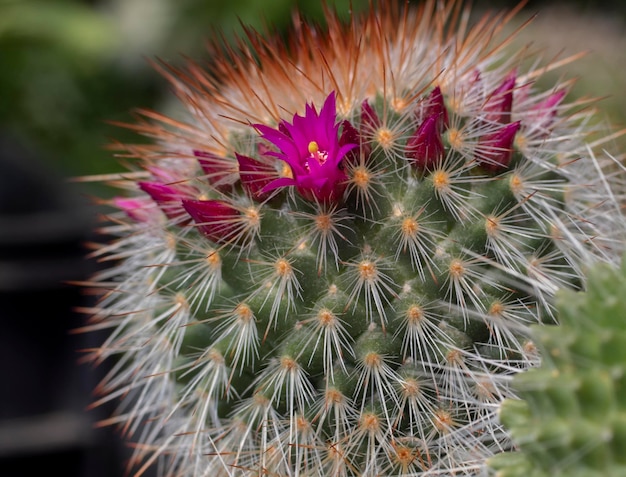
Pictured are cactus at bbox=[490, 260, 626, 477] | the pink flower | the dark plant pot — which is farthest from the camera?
the dark plant pot

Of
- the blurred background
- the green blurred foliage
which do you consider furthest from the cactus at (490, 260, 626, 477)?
the green blurred foliage

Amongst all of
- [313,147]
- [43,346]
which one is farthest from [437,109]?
[43,346]

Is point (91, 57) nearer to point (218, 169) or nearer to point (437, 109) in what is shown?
point (218, 169)

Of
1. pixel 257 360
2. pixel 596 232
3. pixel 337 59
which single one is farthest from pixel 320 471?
pixel 337 59

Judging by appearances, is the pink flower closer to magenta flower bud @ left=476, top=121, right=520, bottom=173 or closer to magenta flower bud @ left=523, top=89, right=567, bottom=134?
magenta flower bud @ left=476, top=121, right=520, bottom=173

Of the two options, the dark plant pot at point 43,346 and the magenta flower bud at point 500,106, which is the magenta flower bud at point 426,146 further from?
the dark plant pot at point 43,346

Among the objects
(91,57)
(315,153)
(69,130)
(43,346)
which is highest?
(91,57)
